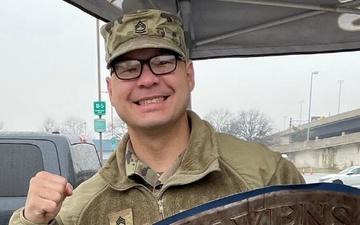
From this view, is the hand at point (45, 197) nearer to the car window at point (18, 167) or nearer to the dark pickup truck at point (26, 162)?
the dark pickup truck at point (26, 162)

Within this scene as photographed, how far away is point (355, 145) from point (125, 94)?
17.1 feet

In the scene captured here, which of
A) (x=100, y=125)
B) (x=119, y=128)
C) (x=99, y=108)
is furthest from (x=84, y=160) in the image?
(x=99, y=108)

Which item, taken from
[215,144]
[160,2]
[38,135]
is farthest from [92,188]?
[38,135]

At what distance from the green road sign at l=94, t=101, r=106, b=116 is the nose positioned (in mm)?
8209

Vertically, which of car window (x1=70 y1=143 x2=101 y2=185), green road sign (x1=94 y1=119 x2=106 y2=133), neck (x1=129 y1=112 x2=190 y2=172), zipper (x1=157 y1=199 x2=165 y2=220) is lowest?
green road sign (x1=94 y1=119 x2=106 y2=133)

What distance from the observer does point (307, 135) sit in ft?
18.4

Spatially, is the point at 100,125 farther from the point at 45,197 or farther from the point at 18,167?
the point at 45,197

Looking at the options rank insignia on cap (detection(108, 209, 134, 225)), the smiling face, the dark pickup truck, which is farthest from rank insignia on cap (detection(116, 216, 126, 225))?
the dark pickup truck

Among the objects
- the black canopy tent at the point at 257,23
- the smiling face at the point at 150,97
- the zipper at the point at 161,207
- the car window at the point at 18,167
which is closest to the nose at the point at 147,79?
the smiling face at the point at 150,97

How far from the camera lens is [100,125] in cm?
923

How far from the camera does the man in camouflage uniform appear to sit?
1.45 m

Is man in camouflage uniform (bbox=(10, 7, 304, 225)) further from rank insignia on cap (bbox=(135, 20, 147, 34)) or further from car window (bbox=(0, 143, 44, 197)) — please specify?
car window (bbox=(0, 143, 44, 197))

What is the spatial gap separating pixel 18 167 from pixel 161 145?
2709 mm

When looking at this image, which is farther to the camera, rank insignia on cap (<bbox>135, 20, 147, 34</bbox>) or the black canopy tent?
the black canopy tent
